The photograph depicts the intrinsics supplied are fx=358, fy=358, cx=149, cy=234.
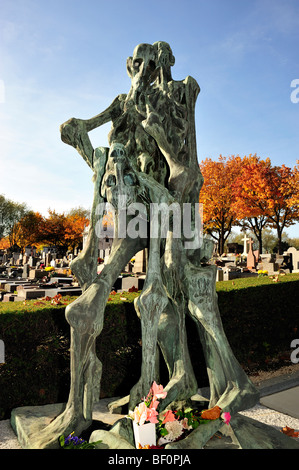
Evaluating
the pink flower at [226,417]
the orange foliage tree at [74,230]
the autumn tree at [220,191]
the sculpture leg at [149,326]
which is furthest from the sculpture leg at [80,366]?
the orange foliage tree at [74,230]

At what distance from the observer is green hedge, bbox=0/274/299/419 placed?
441cm

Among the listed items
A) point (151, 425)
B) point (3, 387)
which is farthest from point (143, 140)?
point (3, 387)

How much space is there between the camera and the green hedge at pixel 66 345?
441cm

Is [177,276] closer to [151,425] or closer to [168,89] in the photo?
[151,425]

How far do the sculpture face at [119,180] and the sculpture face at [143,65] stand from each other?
95cm

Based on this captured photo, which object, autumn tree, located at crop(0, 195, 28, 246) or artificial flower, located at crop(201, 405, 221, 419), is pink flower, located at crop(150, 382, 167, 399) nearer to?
artificial flower, located at crop(201, 405, 221, 419)

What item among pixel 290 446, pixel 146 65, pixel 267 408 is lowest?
pixel 267 408

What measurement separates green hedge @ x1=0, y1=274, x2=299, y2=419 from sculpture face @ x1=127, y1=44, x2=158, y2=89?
2.85 meters

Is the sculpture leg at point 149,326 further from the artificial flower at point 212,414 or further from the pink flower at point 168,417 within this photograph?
the artificial flower at point 212,414
